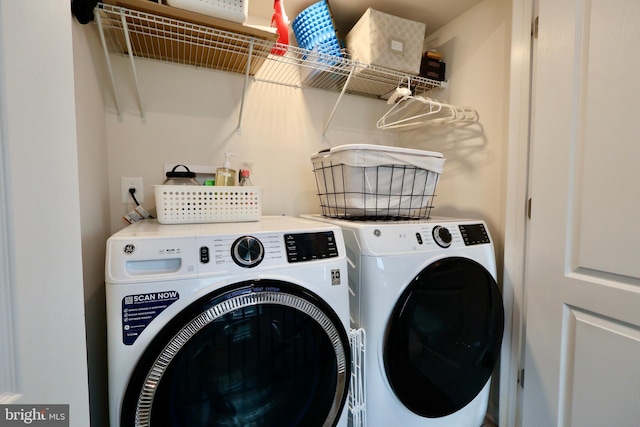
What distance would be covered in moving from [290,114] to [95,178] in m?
1.01

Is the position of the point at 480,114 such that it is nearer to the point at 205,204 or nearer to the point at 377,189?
the point at 377,189

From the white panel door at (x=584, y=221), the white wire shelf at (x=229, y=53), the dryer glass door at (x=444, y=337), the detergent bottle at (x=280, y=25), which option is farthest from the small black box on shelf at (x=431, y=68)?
the dryer glass door at (x=444, y=337)

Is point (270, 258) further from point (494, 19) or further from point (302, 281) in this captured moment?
point (494, 19)

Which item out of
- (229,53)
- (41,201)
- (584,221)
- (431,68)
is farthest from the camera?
(431,68)

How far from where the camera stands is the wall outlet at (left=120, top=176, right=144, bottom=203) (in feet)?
4.29

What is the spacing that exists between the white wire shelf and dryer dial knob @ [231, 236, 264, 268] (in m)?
0.87

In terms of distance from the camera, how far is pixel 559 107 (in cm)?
107

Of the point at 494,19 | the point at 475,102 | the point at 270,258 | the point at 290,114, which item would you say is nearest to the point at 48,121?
the point at 270,258

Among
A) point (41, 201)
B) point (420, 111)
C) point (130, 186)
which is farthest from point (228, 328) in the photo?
point (420, 111)

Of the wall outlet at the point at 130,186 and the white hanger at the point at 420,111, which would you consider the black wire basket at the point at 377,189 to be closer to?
the white hanger at the point at 420,111

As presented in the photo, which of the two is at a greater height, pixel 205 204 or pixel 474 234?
pixel 205 204

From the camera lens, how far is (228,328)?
2.44 feet

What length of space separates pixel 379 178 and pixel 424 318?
574 millimetres

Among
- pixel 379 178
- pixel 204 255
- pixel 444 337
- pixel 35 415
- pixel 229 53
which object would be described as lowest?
pixel 444 337
